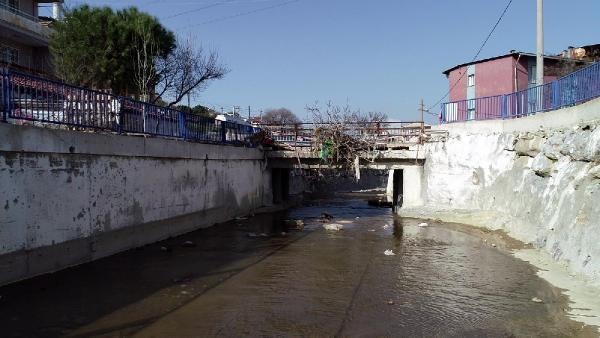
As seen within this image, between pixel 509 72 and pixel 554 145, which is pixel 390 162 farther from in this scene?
pixel 509 72

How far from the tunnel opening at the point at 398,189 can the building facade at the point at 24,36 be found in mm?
19257

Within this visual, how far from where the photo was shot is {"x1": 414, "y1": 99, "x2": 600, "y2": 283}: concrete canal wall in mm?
10367

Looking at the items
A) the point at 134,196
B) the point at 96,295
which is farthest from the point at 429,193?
the point at 96,295

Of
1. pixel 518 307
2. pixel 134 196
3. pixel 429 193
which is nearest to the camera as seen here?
pixel 518 307

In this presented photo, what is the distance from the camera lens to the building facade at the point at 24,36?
27.0 metres

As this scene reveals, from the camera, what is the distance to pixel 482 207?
1912cm

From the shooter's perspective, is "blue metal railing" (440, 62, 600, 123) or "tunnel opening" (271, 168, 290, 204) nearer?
"blue metal railing" (440, 62, 600, 123)

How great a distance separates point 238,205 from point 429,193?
7.88 meters

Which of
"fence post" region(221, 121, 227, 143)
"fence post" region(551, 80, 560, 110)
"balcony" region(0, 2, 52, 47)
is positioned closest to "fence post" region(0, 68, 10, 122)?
"fence post" region(221, 121, 227, 143)

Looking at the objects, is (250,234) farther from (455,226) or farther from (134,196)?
(455,226)

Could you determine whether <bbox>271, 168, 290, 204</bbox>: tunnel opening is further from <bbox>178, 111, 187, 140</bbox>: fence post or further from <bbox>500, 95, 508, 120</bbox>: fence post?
<bbox>500, 95, 508, 120</bbox>: fence post

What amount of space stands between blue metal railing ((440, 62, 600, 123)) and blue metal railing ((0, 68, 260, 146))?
36.3 ft

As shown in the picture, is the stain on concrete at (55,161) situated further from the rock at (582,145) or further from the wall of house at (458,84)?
the wall of house at (458,84)

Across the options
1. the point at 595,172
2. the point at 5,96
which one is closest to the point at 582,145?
the point at 595,172
